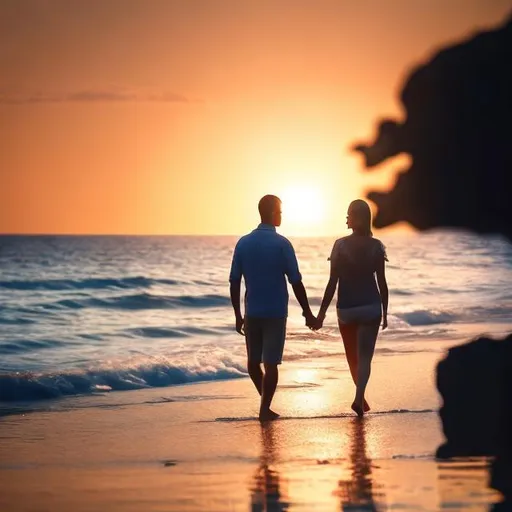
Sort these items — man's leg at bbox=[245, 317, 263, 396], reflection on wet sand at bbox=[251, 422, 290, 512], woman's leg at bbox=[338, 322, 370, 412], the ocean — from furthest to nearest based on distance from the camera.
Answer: the ocean
woman's leg at bbox=[338, 322, 370, 412]
man's leg at bbox=[245, 317, 263, 396]
reflection on wet sand at bbox=[251, 422, 290, 512]

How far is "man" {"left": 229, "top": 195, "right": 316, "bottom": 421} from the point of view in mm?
11188

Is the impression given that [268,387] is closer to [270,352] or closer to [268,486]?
[270,352]

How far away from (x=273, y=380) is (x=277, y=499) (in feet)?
13.8

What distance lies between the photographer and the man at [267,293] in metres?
11.2

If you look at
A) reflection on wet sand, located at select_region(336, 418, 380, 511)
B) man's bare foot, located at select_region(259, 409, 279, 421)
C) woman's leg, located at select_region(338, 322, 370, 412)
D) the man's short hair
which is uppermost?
the man's short hair

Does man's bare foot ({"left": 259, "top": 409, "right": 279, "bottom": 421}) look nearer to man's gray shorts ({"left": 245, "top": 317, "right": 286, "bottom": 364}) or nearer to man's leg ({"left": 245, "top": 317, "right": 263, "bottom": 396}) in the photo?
man's leg ({"left": 245, "top": 317, "right": 263, "bottom": 396})

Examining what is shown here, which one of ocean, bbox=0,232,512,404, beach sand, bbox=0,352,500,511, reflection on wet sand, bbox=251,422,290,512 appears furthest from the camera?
ocean, bbox=0,232,512,404

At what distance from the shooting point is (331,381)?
15.0 metres

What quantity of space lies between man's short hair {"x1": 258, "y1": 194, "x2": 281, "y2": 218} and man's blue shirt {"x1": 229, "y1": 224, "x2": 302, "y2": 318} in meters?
0.26

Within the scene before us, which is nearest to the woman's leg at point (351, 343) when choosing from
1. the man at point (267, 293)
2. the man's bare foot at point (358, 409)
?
the man's bare foot at point (358, 409)

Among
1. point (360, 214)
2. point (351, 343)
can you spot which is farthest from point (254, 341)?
point (360, 214)

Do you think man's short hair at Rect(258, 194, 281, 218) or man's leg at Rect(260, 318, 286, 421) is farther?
man's short hair at Rect(258, 194, 281, 218)

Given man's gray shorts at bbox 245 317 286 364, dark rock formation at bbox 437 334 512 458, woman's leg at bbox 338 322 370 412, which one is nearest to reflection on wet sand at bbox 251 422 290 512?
dark rock formation at bbox 437 334 512 458

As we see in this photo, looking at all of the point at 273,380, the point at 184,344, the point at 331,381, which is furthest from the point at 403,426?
the point at 184,344
